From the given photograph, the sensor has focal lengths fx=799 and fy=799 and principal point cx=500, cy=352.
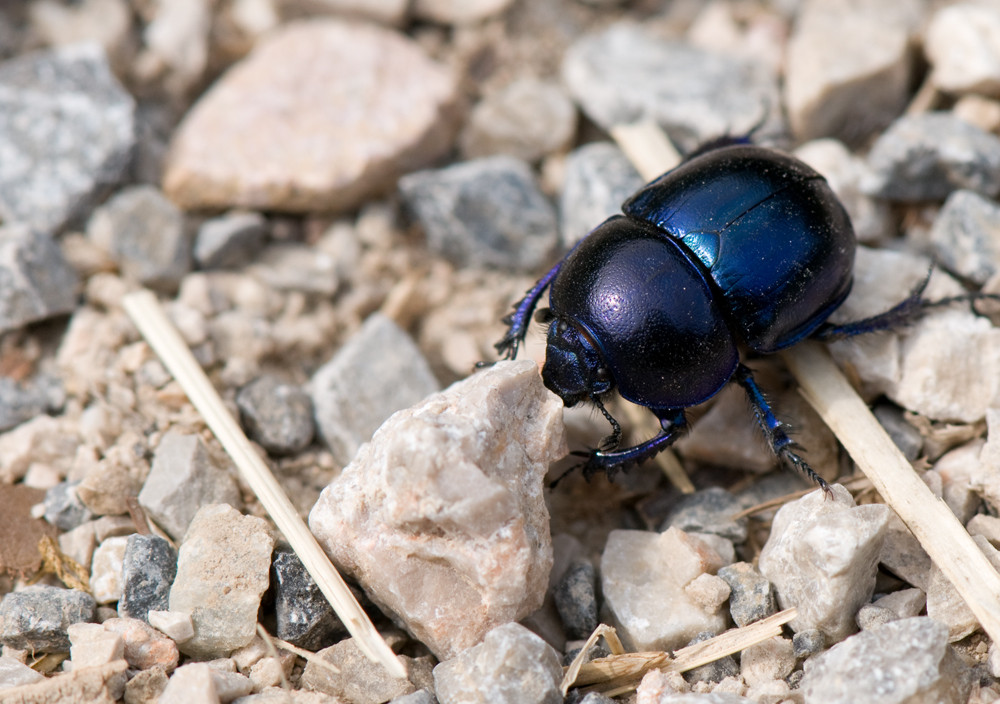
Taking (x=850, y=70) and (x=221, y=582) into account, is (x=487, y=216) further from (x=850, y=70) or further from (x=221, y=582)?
(x=221, y=582)

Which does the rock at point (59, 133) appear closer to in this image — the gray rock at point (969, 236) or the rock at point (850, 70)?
the rock at point (850, 70)

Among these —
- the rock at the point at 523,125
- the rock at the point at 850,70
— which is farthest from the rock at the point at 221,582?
the rock at the point at 850,70

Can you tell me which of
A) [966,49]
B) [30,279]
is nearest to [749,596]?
[966,49]

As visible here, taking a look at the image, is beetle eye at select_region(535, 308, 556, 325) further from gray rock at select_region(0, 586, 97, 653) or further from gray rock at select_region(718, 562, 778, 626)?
gray rock at select_region(0, 586, 97, 653)

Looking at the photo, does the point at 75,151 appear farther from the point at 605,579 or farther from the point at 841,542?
the point at 841,542

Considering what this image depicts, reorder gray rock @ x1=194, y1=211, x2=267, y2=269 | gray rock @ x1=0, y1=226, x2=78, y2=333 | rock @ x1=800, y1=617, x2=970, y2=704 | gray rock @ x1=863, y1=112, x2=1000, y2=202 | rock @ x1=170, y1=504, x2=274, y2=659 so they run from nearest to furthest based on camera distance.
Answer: rock @ x1=800, y1=617, x2=970, y2=704
rock @ x1=170, y1=504, x2=274, y2=659
gray rock @ x1=0, y1=226, x2=78, y2=333
gray rock @ x1=863, y1=112, x2=1000, y2=202
gray rock @ x1=194, y1=211, x2=267, y2=269

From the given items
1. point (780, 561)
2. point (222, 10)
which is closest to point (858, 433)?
point (780, 561)

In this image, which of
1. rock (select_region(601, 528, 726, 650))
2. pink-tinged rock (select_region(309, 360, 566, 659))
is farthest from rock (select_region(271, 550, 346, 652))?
rock (select_region(601, 528, 726, 650))
